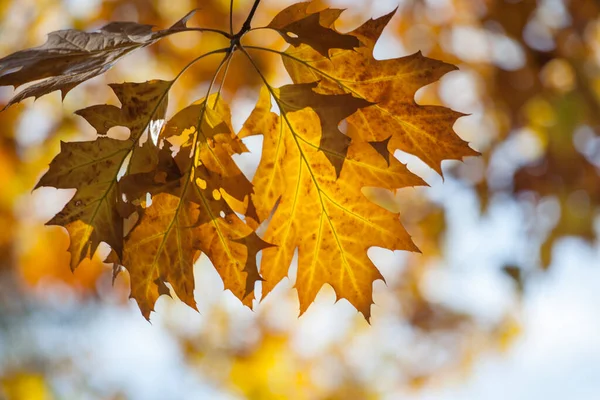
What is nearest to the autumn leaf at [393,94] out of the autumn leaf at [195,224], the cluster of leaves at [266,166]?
the cluster of leaves at [266,166]

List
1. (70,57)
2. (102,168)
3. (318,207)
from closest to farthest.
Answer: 1. (70,57)
2. (102,168)
3. (318,207)

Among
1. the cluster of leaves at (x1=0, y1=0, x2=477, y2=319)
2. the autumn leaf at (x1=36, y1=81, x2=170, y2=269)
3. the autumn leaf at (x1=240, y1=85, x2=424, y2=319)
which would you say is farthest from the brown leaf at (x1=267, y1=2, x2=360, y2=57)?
the autumn leaf at (x1=36, y1=81, x2=170, y2=269)

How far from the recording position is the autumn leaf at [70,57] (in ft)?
3.01

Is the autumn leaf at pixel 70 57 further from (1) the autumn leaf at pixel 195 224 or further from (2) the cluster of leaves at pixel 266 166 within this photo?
(1) the autumn leaf at pixel 195 224

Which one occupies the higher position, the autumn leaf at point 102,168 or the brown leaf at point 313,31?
the brown leaf at point 313,31

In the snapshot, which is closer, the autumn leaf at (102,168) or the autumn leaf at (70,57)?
the autumn leaf at (70,57)

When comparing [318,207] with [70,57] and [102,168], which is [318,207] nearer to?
[102,168]

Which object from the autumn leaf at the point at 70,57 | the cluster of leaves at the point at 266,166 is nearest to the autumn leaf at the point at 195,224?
the cluster of leaves at the point at 266,166

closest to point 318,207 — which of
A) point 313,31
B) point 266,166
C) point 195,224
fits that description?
point 266,166

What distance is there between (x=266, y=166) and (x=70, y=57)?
426 mm

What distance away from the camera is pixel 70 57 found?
0.97m

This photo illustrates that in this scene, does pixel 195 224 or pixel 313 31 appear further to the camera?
pixel 195 224

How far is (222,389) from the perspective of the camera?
7.14 m

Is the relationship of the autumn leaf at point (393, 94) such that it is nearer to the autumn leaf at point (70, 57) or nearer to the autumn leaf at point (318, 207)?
the autumn leaf at point (318, 207)
